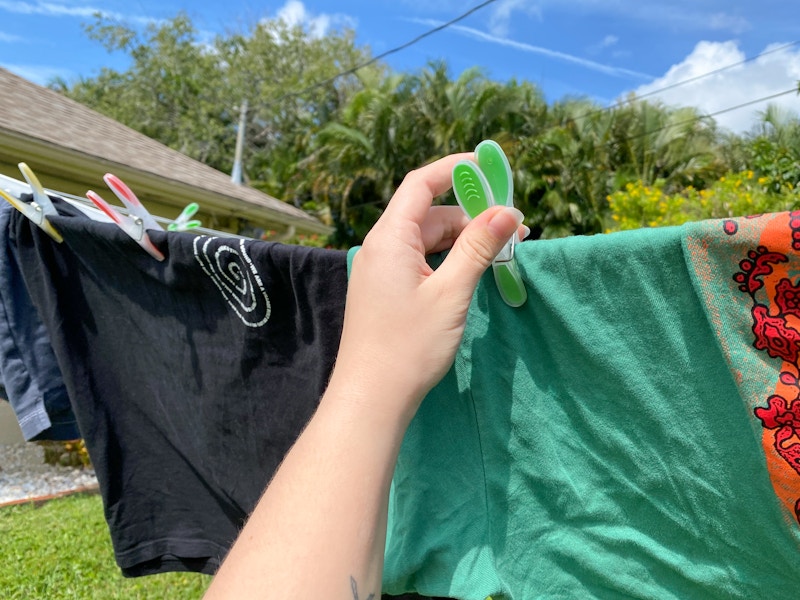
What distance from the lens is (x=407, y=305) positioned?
77 cm

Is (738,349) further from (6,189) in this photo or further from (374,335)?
(6,189)

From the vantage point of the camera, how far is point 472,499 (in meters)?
0.95

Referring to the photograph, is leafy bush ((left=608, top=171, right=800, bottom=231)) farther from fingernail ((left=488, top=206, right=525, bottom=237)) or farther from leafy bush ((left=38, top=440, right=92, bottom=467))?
leafy bush ((left=38, top=440, right=92, bottom=467))

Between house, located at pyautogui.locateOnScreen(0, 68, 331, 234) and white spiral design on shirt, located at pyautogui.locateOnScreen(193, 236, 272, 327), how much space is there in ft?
12.5

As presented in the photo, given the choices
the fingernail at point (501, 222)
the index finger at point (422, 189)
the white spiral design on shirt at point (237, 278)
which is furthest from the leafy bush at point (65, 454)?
the fingernail at point (501, 222)

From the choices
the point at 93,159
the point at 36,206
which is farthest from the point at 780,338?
the point at 93,159

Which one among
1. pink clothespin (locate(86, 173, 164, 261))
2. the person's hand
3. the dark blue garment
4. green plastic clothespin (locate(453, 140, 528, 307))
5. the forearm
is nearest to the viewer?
the forearm

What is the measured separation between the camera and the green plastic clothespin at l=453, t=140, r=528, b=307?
853 mm

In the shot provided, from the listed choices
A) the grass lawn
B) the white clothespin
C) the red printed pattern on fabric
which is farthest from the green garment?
the grass lawn

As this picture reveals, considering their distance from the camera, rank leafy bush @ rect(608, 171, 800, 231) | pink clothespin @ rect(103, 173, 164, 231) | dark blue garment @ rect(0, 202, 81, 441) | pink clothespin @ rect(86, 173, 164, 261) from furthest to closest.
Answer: leafy bush @ rect(608, 171, 800, 231), dark blue garment @ rect(0, 202, 81, 441), pink clothespin @ rect(103, 173, 164, 231), pink clothespin @ rect(86, 173, 164, 261)

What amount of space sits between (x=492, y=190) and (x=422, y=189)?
102mm

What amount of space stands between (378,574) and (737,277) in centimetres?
55

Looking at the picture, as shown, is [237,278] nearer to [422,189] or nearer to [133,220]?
[133,220]

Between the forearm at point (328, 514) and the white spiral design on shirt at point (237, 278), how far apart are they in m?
0.49
